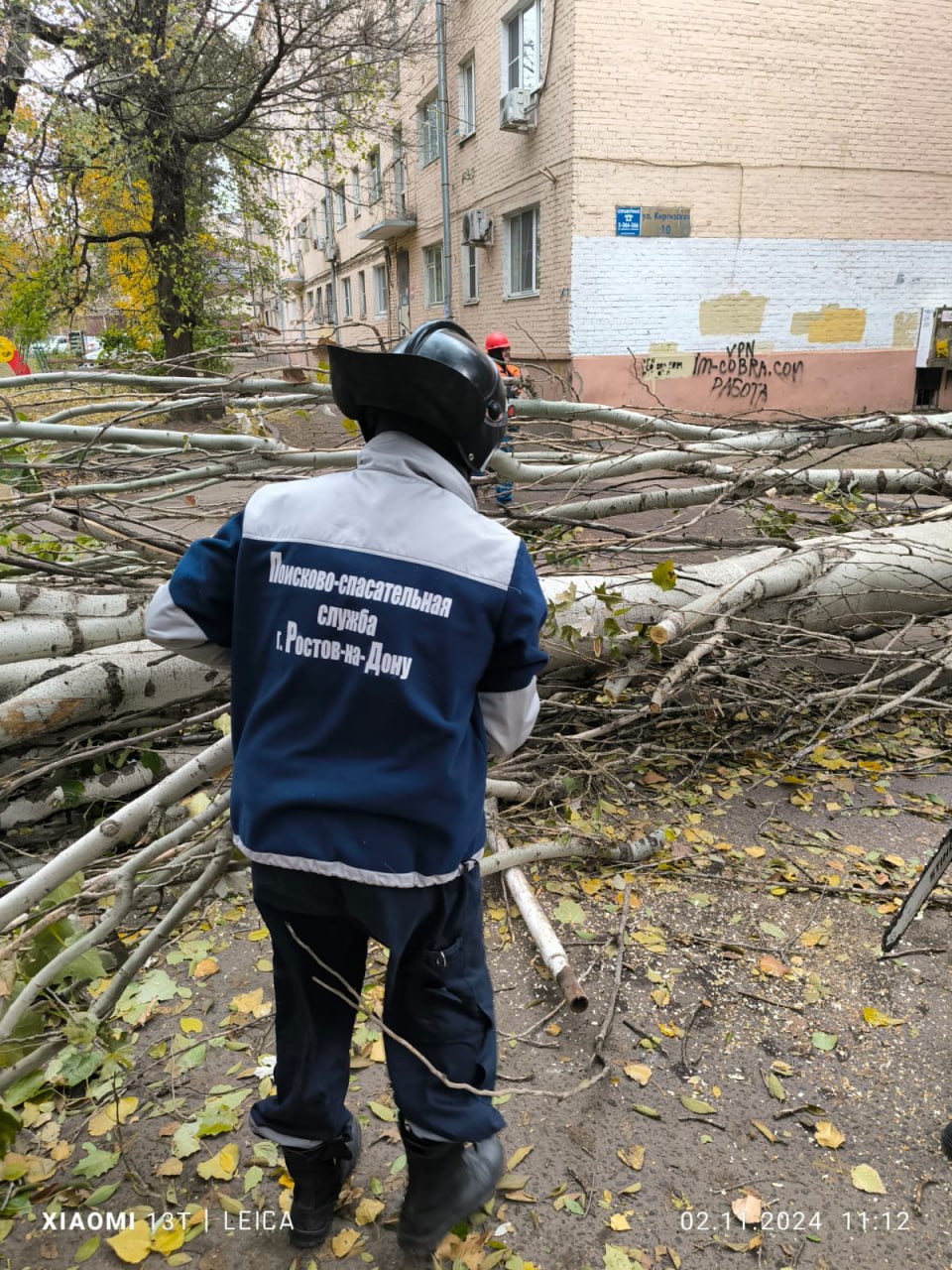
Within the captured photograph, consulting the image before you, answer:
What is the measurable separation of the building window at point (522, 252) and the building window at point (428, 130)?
14.4 feet

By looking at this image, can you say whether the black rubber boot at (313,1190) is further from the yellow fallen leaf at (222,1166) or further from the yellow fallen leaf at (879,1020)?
the yellow fallen leaf at (879,1020)

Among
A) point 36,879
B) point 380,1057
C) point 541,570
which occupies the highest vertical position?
point 541,570

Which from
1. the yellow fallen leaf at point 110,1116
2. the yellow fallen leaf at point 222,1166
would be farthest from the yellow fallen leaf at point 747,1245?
the yellow fallen leaf at point 110,1116

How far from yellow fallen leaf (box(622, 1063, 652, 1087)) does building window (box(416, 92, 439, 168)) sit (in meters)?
18.3

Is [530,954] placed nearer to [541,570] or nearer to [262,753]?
[262,753]

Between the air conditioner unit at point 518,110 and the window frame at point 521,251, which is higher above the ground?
the air conditioner unit at point 518,110

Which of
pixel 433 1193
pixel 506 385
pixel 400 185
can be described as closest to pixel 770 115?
pixel 400 185

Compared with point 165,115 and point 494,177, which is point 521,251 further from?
point 165,115

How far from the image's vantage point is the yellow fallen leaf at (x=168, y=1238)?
1702 millimetres

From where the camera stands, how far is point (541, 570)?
3652 mm

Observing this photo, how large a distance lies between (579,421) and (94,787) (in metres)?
A: 2.92

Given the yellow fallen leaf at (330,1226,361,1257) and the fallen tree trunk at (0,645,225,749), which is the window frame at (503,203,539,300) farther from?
the yellow fallen leaf at (330,1226,361,1257)

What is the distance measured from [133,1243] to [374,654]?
1.42 meters

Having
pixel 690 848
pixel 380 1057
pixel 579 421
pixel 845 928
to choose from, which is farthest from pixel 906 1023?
pixel 579 421
